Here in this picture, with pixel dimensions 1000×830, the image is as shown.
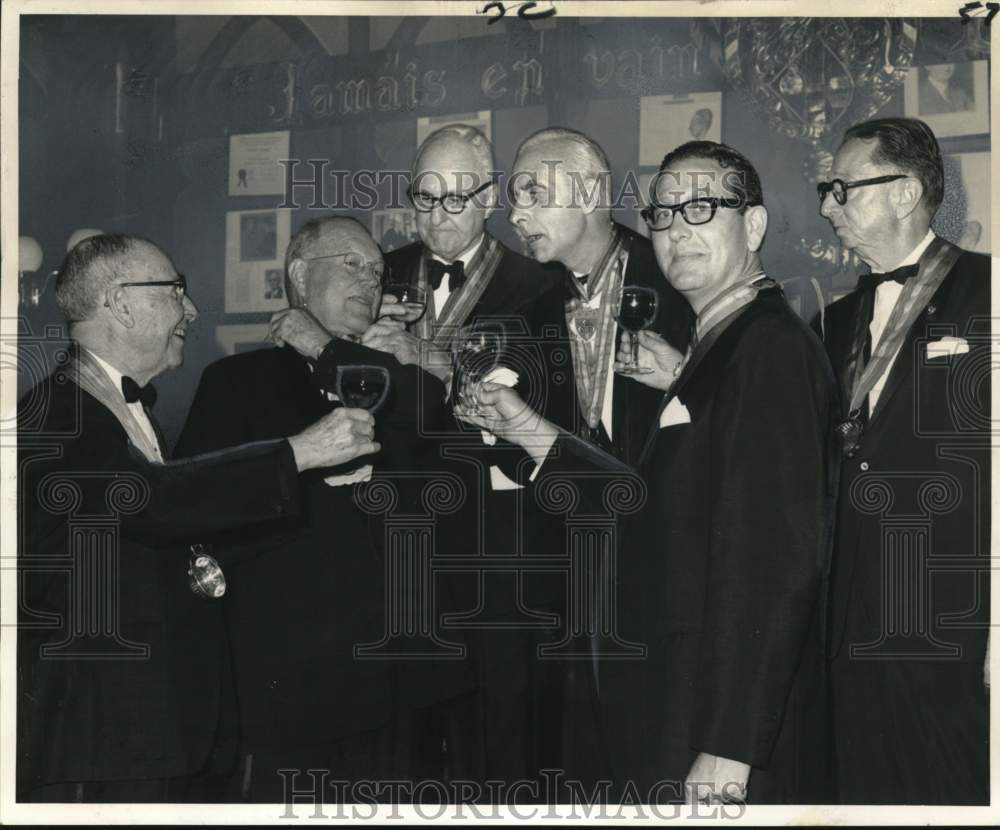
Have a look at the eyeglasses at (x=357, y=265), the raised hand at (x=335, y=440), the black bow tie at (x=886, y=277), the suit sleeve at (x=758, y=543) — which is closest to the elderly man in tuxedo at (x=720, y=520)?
the suit sleeve at (x=758, y=543)

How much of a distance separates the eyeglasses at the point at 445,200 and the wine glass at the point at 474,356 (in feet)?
1.52

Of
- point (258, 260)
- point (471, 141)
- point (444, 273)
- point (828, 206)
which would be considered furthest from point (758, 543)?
point (258, 260)

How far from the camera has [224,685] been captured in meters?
4.71

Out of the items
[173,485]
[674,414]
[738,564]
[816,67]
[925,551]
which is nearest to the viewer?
[738,564]

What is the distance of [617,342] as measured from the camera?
483cm

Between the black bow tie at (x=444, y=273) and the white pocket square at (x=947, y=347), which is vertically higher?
the black bow tie at (x=444, y=273)

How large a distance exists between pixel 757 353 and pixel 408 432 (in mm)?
1305

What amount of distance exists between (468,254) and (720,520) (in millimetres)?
1389

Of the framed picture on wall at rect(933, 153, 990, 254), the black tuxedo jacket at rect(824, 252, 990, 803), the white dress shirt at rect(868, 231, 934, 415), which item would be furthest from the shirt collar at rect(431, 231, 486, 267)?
the framed picture on wall at rect(933, 153, 990, 254)

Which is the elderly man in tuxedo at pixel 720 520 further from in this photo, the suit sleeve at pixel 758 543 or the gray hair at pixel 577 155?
the gray hair at pixel 577 155

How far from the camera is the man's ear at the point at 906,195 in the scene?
4824mm

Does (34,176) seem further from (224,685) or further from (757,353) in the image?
(757,353)

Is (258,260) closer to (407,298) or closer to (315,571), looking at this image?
(407,298)

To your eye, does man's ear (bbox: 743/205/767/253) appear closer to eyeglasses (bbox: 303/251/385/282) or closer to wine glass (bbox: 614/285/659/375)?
wine glass (bbox: 614/285/659/375)
